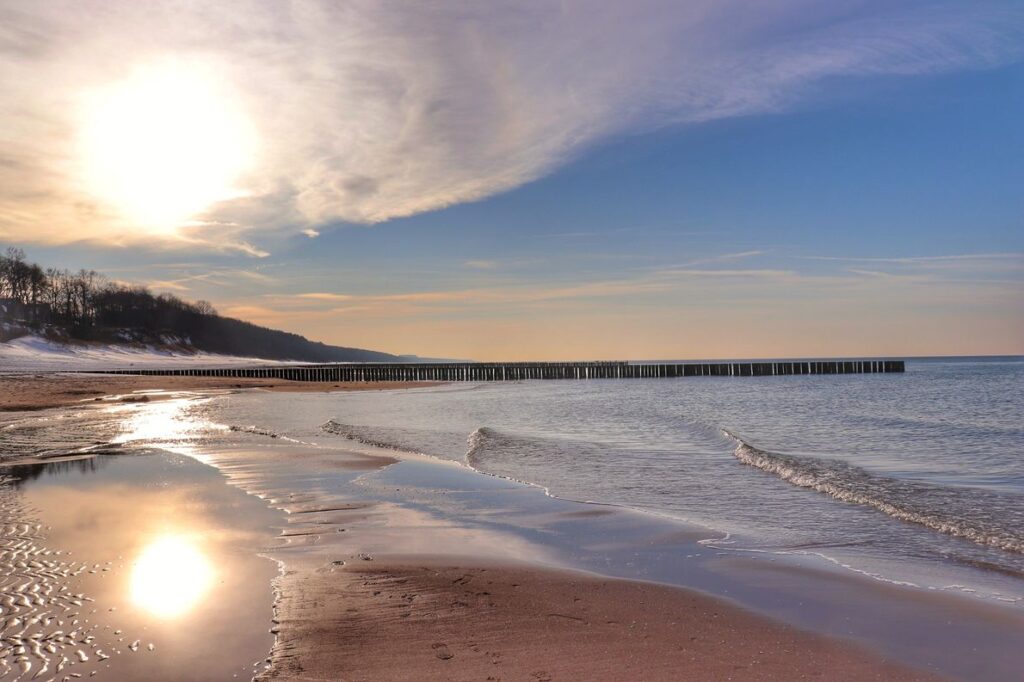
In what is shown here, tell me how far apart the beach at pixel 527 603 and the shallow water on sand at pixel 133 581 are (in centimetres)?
4

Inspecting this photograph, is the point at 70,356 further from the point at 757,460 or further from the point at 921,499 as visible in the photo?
the point at 921,499

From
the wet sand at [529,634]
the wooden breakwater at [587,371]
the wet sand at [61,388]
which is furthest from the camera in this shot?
the wooden breakwater at [587,371]

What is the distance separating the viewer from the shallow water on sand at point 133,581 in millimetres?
4461

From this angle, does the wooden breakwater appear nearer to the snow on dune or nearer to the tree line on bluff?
the snow on dune

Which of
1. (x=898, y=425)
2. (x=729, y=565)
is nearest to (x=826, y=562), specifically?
(x=729, y=565)

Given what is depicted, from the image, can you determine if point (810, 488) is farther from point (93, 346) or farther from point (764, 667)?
point (93, 346)

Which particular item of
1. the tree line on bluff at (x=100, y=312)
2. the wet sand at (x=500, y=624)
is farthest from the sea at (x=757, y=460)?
the tree line on bluff at (x=100, y=312)

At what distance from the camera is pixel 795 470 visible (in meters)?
13.7

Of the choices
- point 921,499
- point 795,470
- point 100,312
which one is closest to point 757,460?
point 795,470

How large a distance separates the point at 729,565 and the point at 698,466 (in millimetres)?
7961

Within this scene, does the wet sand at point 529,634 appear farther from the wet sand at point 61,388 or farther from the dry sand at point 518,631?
the wet sand at point 61,388

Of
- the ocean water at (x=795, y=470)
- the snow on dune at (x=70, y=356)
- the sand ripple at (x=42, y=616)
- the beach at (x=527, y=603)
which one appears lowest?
the ocean water at (x=795, y=470)

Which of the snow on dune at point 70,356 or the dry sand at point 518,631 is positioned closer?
the dry sand at point 518,631

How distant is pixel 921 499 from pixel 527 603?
8388 mm
